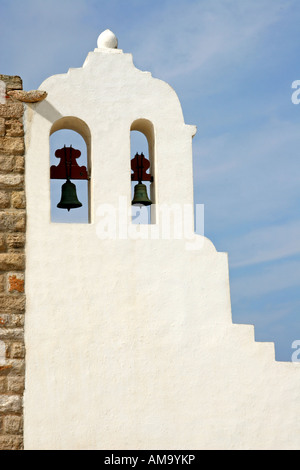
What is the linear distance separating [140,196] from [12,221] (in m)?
1.43

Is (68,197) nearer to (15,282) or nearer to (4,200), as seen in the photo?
(4,200)

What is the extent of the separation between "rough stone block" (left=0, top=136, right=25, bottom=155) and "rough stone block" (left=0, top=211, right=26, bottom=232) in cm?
62

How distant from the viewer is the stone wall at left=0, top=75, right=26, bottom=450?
690 centimetres

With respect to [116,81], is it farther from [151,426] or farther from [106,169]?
[151,426]

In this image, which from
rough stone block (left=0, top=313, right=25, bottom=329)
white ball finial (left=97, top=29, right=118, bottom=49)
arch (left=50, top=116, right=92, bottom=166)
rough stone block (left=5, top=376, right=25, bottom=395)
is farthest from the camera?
white ball finial (left=97, top=29, right=118, bottom=49)

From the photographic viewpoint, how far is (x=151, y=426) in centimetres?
713

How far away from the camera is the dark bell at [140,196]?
25.9ft

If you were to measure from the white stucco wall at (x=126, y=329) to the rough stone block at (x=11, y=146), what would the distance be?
0.30ft

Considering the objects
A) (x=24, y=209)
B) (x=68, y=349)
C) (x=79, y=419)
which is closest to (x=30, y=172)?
(x=24, y=209)

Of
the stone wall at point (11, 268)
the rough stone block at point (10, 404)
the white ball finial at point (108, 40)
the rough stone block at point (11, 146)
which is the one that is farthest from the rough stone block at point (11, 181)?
the rough stone block at point (10, 404)

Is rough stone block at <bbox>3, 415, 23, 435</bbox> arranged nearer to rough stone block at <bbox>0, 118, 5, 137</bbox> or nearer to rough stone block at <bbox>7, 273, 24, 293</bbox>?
rough stone block at <bbox>7, 273, 24, 293</bbox>

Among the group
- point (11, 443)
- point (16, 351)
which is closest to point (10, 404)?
point (11, 443)

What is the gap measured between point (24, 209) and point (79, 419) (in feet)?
6.81

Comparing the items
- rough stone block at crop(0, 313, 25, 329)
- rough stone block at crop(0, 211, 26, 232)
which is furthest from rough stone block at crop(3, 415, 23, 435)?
rough stone block at crop(0, 211, 26, 232)
